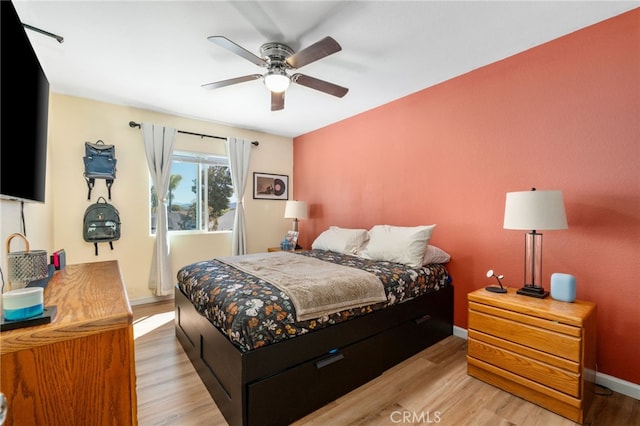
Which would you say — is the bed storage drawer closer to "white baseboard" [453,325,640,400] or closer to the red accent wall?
the red accent wall

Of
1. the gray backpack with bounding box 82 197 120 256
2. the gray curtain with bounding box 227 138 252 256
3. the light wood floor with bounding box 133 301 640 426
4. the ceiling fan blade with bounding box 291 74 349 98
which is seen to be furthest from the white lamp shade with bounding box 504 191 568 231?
the gray backpack with bounding box 82 197 120 256

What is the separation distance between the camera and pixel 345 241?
Result: 3289 mm

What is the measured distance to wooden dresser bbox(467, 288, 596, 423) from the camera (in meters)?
1.61

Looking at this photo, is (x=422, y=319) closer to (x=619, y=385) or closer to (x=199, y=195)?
(x=619, y=385)

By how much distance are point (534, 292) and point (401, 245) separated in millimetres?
1059

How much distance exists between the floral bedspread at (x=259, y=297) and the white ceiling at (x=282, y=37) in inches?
72.3

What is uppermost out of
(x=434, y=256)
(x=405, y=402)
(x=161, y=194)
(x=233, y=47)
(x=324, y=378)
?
(x=233, y=47)

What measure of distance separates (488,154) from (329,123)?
236 cm

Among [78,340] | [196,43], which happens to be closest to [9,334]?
[78,340]

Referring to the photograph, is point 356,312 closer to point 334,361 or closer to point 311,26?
point 334,361

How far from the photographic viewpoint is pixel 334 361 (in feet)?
5.84

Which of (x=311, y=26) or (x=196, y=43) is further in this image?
(x=196, y=43)

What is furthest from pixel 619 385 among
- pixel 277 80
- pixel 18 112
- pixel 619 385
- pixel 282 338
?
pixel 18 112

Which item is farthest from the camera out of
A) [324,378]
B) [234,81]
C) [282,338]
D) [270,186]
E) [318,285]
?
[270,186]
